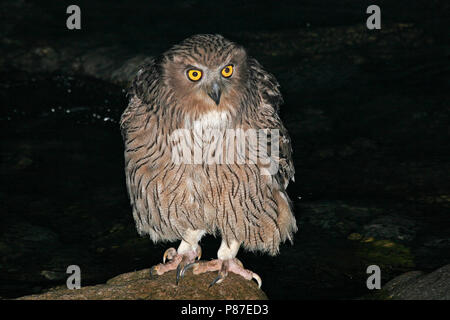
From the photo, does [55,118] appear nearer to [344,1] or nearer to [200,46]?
[200,46]

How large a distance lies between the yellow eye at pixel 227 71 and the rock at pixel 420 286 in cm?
186

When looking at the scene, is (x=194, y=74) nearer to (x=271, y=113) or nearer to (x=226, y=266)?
(x=271, y=113)

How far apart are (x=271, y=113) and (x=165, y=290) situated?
1358 millimetres

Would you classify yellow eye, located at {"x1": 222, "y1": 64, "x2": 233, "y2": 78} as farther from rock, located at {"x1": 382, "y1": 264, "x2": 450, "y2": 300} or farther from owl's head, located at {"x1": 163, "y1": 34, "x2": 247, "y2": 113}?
rock, located at {"x1": 382, "y1": 264, "x2": 450, "y2": 300}

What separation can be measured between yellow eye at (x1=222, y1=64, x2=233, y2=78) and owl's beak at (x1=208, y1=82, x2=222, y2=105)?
10cm

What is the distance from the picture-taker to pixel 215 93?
3906 mm

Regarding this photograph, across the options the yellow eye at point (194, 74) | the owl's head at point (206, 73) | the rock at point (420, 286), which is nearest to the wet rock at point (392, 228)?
the rock at point (420, 286)

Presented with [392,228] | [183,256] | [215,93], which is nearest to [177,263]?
[183,256]

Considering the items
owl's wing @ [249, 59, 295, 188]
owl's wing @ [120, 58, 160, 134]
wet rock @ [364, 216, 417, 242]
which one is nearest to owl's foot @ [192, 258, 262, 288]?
owl's wing @ [249, 59, 295, 188]

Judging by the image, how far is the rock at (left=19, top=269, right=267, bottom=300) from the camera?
167 inches

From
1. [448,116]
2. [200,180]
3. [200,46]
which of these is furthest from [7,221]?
[448,116]

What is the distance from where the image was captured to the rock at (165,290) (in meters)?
4.23

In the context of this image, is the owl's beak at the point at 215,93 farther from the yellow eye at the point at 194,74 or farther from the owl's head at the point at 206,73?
the yellow eye at the point at 194,74
